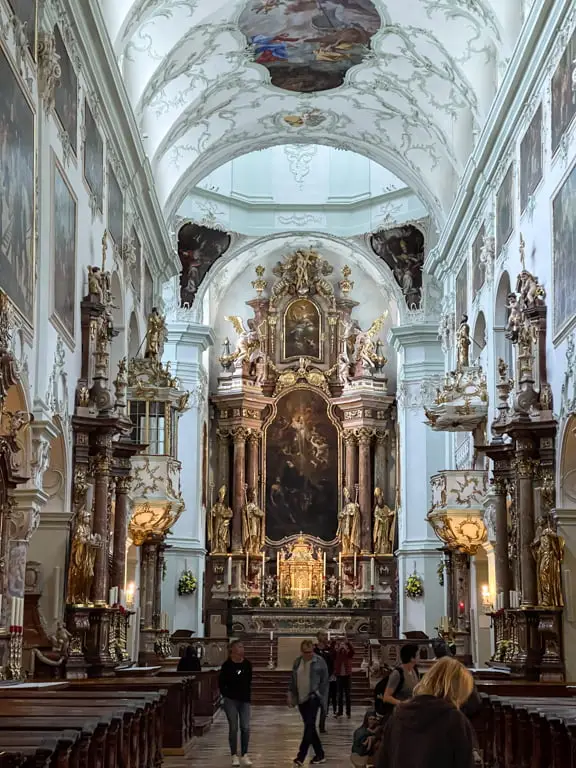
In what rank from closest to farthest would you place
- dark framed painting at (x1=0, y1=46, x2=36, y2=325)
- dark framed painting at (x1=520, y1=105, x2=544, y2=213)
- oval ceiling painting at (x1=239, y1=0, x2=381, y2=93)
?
dark framed painting at (x1=0, y1=46, x2=36, y2=325), dark framed painting at (x1=520, y1=105, x2=544, y2=213), oval ceiling painting at (x1=239, y1=0, x2=381, y2=93)

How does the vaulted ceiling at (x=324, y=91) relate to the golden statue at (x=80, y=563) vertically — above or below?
above

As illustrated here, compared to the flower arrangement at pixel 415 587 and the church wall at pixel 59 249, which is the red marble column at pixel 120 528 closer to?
the church wall at pixel 59 249

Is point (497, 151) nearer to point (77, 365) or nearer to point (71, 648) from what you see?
point (77, 365)

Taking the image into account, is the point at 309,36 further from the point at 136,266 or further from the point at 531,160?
the point at 531,160

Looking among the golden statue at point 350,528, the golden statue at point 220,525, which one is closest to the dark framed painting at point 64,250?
the golden statue at point 220,525

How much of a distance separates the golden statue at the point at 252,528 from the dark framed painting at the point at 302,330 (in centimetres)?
519

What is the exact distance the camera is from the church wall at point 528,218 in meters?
18.3

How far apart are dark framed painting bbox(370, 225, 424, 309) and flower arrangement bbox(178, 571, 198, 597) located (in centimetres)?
1034

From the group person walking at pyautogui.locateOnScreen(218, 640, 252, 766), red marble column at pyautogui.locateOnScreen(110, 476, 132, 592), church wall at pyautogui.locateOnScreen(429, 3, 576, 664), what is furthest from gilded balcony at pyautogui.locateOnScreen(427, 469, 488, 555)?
person walking at pyautogui.locateOnScreen(218, 640, 252, 766)

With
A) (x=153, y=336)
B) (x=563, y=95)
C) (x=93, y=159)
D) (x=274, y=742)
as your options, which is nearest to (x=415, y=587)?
(x=153, y=336)

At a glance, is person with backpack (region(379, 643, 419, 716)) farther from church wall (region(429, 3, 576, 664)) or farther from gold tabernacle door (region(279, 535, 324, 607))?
gold tabernacle door (region(279, 535, 324, 607))

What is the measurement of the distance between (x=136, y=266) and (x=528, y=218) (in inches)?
378

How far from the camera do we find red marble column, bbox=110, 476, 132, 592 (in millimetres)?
22047

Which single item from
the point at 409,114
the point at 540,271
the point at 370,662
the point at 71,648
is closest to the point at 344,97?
the point at 409,114
